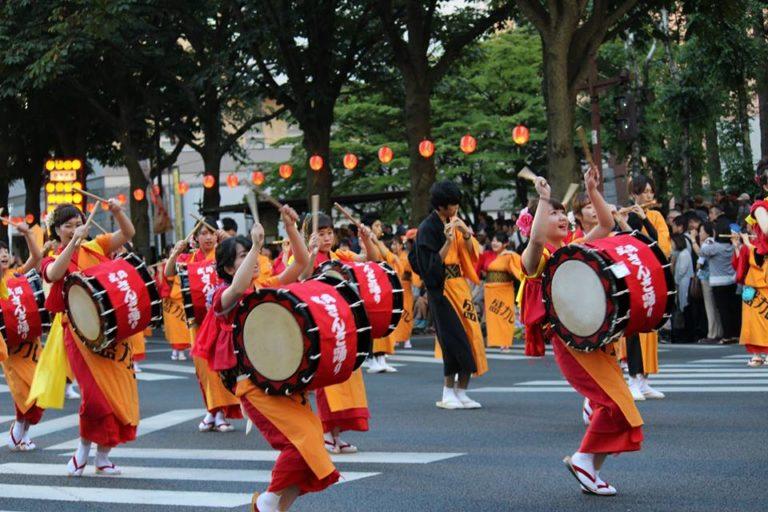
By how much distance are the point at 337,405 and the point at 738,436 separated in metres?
2.76

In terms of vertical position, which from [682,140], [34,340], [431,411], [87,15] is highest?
[87,15]

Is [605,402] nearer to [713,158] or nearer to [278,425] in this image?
[278,425]

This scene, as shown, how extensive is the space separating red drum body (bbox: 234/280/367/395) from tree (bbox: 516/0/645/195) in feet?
42.3

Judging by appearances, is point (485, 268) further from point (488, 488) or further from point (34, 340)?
point (488, 488)

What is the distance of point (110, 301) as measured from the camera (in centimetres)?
841

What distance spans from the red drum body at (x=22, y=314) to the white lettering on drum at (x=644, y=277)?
5.17 metres

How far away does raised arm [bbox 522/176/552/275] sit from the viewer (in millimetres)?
7129

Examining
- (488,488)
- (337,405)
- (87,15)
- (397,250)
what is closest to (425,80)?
(397,250)

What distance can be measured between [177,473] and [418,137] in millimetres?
14929

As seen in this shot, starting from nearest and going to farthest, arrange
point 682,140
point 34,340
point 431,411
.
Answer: point 34,340
point 431,411
point 682,140

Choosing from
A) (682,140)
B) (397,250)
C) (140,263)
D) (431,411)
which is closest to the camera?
(140,263)

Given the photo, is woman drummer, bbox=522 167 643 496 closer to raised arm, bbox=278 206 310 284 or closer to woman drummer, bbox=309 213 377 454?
raised arm, bbox=278 206 310 284

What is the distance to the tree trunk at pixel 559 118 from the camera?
19.1 meters

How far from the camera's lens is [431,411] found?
1145 cm
